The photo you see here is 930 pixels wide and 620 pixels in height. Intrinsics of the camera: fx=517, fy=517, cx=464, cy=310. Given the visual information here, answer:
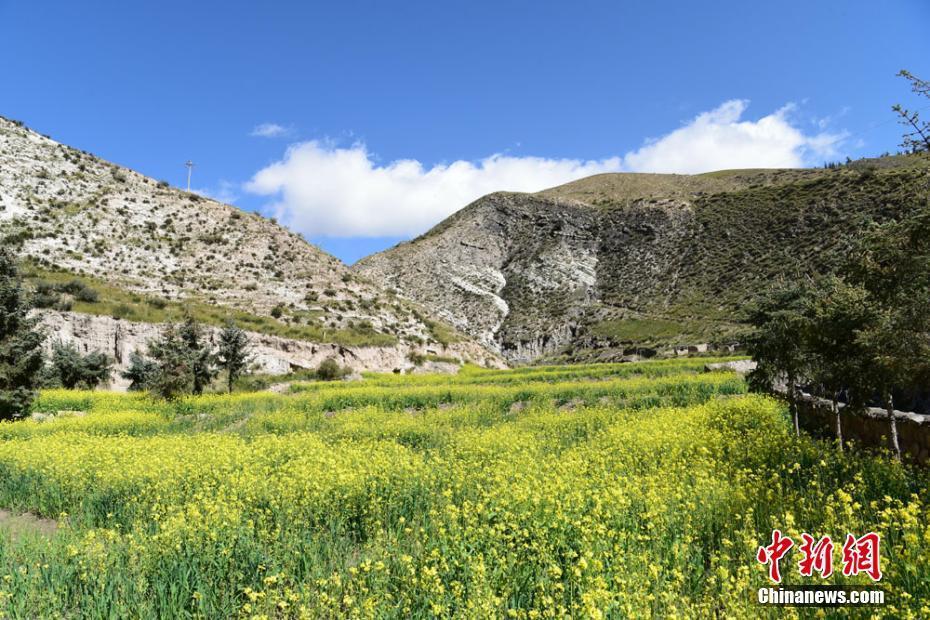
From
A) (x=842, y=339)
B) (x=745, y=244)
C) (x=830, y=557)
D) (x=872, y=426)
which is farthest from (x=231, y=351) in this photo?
(x=745, y=244)

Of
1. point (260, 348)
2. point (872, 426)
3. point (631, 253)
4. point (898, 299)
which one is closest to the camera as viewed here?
point (898, 299)

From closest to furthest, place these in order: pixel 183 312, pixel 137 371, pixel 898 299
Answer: pixel 898 299 < pixel 137 371 < pixel 183 312

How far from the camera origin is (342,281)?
6412cm

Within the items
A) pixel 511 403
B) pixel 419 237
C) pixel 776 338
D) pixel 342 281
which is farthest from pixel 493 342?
pixel 776 338

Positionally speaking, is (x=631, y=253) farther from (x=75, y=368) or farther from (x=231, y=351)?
(x=75, y=368)

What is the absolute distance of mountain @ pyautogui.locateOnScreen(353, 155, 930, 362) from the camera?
64.7m

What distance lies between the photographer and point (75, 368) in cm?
3475

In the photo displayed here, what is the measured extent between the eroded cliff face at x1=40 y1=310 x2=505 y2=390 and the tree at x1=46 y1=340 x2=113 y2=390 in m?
1.33

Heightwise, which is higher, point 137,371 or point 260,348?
point 260,348

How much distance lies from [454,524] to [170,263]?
58424 millimetres

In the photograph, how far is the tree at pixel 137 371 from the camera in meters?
35.7

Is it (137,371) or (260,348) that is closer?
(137,371)

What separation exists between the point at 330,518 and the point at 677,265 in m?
82.9

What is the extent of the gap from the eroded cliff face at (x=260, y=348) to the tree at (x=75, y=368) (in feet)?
4.36
